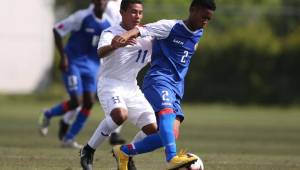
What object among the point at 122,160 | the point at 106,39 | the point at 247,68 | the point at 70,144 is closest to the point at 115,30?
the point at 106,39

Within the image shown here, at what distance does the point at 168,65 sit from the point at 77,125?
16.3 feet

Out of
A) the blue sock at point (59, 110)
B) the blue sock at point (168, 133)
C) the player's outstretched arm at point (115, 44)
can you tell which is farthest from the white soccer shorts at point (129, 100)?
the blue sock at point (59, 110)

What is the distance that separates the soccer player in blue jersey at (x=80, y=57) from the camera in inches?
571

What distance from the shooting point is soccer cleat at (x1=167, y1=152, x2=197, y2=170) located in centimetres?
880

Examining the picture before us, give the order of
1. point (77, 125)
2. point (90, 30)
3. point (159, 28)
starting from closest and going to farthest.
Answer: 1. point (159, 28)
2. point (77, 125)
3. point (90, 30)

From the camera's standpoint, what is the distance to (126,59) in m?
9.77

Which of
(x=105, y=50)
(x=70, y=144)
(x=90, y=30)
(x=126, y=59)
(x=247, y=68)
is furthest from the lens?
(x=247, y=68)

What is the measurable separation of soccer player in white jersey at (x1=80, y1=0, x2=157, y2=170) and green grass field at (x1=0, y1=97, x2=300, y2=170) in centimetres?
80

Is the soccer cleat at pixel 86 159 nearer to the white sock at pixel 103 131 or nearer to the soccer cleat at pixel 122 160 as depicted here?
the white sock at pixel 103 131

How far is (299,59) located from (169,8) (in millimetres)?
6109

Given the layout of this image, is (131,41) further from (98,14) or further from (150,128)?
(98,14)

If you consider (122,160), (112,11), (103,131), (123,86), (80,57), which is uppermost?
(123,86)

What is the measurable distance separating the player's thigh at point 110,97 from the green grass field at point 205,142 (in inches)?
39.1

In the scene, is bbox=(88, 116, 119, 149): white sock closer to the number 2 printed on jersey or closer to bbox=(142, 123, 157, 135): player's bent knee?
bbox=(142, 123, 157, 135): player's bent knee
